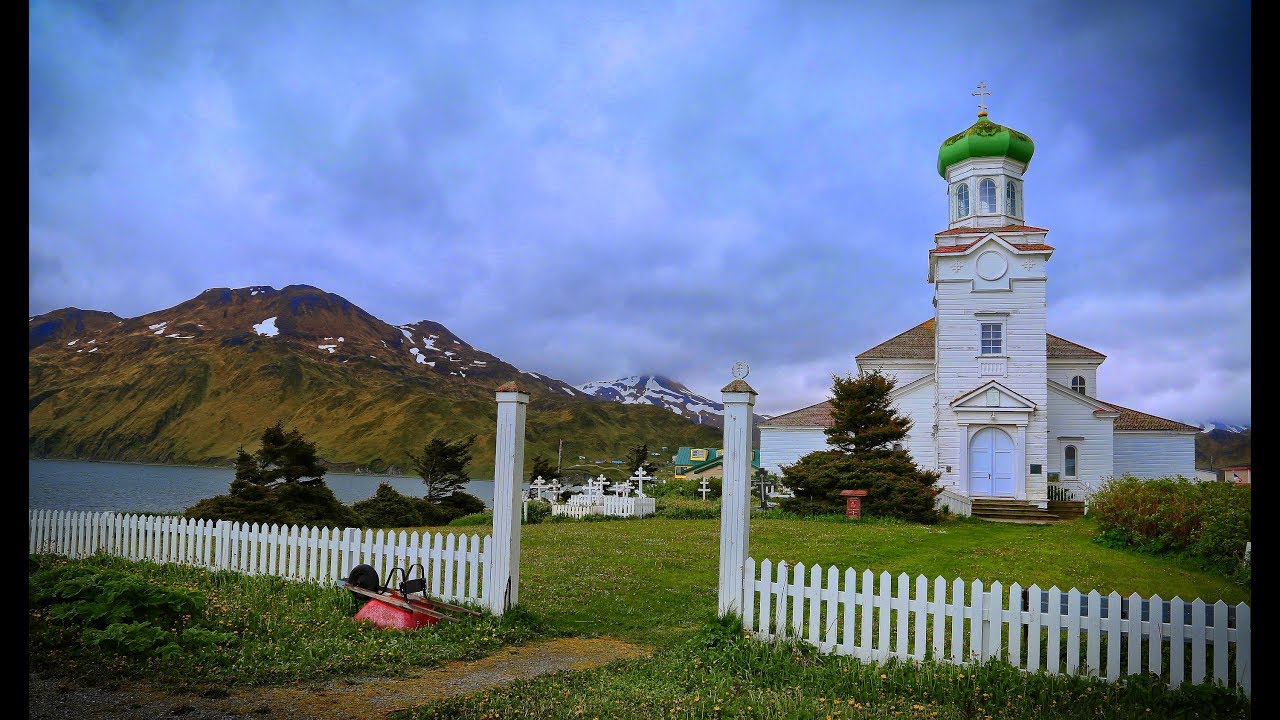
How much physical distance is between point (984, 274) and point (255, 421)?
610ft

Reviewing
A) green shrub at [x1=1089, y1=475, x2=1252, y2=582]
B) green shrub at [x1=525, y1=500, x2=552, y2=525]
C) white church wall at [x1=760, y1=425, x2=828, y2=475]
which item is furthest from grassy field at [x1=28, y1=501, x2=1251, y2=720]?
white church wall at [x1=760, y1=425, x2=828, y2=475]

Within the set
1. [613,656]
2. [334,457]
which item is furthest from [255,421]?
[613,656]

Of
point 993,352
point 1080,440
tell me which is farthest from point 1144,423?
point 993,352

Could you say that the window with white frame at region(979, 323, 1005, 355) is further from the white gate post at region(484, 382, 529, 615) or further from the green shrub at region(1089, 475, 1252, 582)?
the white gate post at region(484, 382, 529, 615)

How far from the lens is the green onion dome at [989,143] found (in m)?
32.6

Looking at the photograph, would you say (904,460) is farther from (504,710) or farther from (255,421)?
(255,421)

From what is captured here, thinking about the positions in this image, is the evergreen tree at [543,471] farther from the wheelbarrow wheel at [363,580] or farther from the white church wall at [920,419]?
the wheelbarrow wheel at [363,580]

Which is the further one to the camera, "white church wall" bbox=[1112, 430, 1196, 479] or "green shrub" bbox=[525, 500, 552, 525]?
"white church wall" bbox=[1112, 430, 1196, 479]

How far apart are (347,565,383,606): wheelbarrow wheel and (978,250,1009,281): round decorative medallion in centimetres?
2813

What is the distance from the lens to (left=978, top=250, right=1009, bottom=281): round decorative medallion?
3065 centimetres

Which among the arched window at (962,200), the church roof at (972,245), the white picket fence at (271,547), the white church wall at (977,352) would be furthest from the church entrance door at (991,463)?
the white picket fence at (271,547)

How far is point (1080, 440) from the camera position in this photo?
32.1m

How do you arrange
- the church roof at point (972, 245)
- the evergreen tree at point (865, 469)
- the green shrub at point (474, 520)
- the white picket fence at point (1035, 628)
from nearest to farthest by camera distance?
the white picket fence at point (1035, 628) < the green shrub at point (474, 520) < the evergreen tree at point (865, 469) < the church roof at point (972, 245)

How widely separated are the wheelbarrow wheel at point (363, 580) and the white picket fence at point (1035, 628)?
455 centimetres
